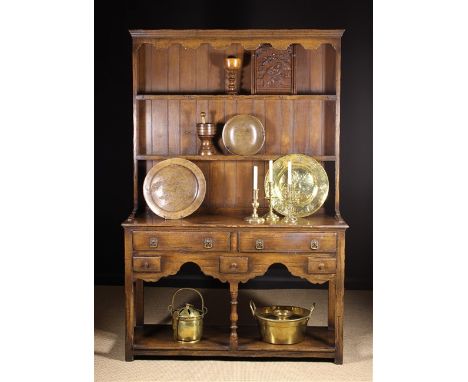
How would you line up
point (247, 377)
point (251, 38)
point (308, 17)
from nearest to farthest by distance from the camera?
point (247, 377)
point (251, 38)
point (308, 17)

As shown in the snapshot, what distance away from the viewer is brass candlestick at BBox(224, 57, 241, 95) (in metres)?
4.83

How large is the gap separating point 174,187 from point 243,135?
587 millimetres

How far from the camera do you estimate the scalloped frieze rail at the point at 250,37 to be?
15.2 ft

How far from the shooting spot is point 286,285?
6.45 m

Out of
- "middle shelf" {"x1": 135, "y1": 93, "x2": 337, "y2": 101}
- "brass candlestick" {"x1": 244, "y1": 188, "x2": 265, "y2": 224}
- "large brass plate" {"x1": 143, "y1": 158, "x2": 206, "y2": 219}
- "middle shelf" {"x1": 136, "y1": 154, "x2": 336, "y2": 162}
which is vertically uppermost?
"middle shelf" {"x1": 135, "y1": 93, "x2": 337, "y2": 101}

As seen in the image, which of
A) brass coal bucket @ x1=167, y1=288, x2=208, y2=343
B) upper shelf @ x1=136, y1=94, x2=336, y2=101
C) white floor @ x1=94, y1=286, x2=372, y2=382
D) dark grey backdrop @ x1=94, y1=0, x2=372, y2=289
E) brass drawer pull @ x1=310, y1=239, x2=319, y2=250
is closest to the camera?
white floor @ x1=94, y1=286, x2=372, y2=382

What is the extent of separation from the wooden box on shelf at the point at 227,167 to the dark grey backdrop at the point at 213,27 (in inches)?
47.7

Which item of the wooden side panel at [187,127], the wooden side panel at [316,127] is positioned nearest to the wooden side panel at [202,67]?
the wooden side panel at [187,127]

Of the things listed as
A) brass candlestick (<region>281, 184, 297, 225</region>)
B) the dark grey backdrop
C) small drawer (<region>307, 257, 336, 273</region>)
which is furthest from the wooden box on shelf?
the dark grey backdrop

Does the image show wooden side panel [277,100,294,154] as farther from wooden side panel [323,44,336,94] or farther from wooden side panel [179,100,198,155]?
wooden side panel [179,100,198,155]

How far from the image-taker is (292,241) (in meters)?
4.41
